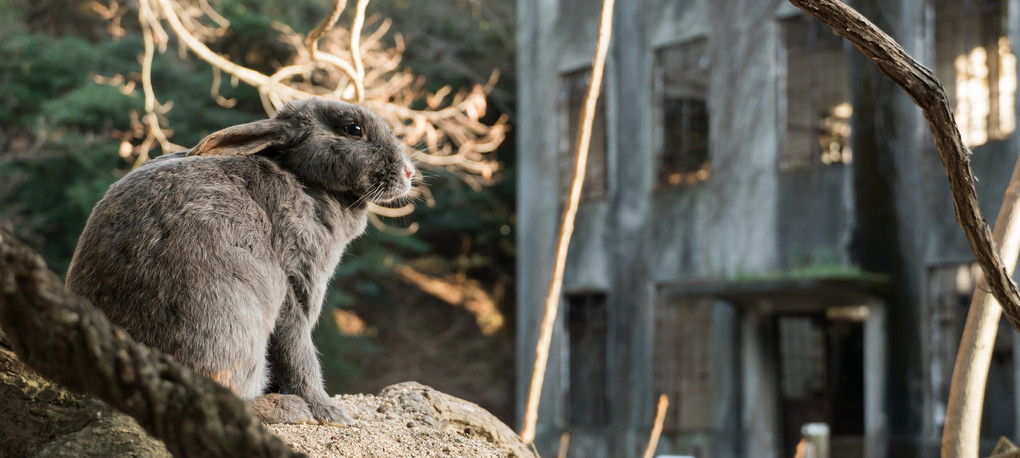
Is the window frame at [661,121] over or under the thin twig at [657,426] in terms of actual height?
over

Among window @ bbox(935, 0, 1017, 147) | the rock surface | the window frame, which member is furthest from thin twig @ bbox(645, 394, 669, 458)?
the window frame

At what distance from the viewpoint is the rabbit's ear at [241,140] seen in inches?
133

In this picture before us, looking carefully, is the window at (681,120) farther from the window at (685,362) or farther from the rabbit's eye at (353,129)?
the rabbit's eye at (353,129)

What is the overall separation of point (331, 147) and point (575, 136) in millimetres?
14007

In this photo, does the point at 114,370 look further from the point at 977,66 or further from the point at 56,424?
the point at 977,66

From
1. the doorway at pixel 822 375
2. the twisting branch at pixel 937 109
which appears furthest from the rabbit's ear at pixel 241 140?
the doorway at pixel 822 375

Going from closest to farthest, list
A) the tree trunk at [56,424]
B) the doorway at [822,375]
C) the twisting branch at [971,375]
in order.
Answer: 1. the tree trunk at [56,424]
2. the twisting branch at [971,375]
3. the doorway at [822,375]

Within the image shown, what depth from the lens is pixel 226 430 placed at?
6.09 feet

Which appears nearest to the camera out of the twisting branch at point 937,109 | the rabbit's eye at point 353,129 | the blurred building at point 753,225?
the twisting branch at point 937,109

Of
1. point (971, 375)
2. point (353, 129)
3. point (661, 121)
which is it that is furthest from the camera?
point (661, 121)

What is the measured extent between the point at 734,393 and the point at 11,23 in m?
13.2

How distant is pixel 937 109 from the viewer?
8.83 ft

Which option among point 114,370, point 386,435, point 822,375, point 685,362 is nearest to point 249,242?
point 386,435

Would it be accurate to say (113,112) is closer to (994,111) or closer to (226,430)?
(994,111)
